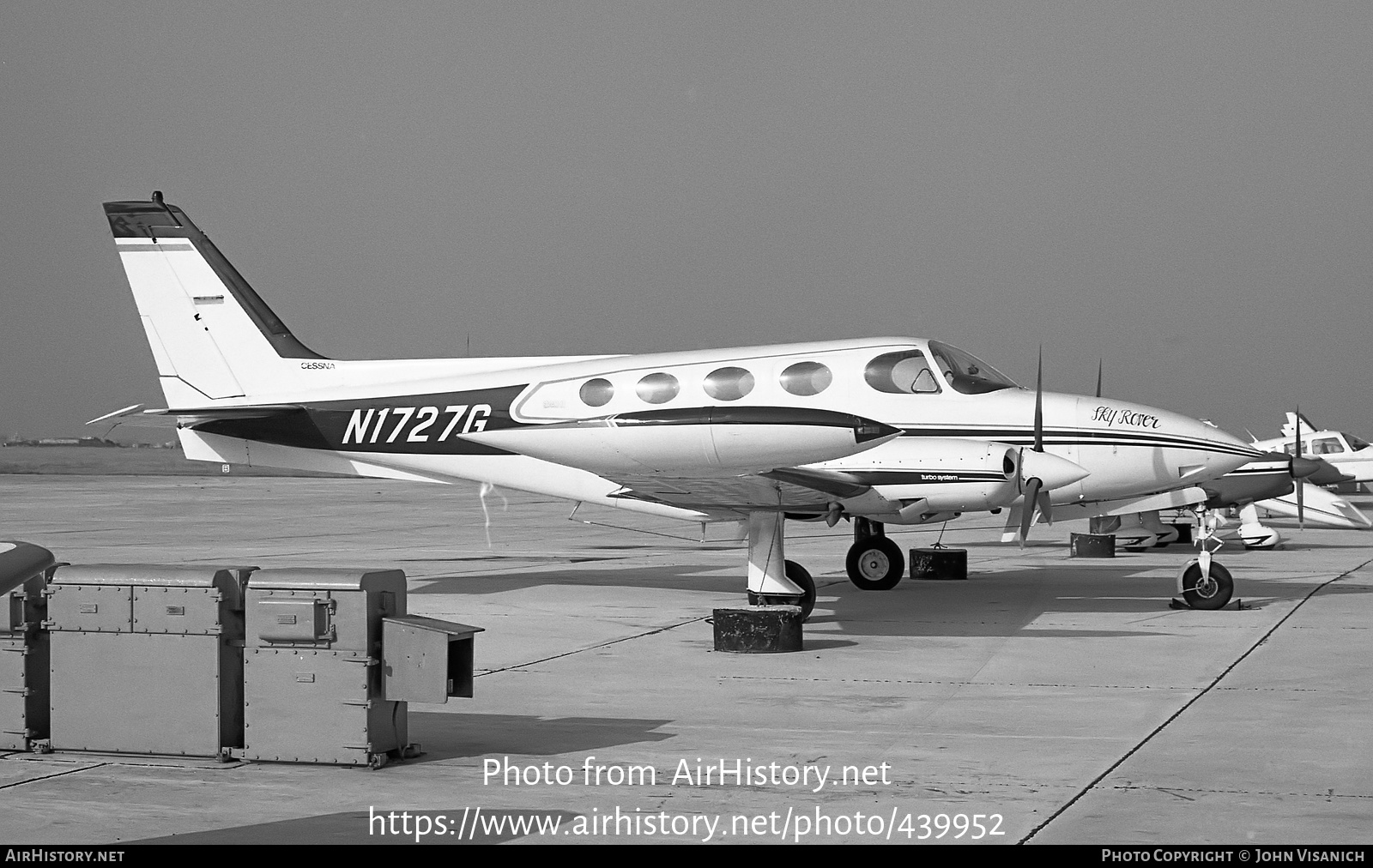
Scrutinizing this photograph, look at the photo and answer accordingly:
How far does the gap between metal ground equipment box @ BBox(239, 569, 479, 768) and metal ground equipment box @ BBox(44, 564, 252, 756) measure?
14 centimetres

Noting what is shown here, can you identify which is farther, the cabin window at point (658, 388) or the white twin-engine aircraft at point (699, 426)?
the cabin window at point (658, 388)

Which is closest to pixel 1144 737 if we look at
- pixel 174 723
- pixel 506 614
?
pixel 174 723

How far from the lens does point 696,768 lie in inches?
295

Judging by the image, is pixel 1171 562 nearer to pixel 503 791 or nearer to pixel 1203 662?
pixel 1203 662

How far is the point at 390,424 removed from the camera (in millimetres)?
17062

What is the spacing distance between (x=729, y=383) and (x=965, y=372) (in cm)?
271

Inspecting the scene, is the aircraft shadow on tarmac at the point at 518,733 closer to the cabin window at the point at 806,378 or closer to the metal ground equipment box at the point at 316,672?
the metal ground equipment box at the point at 316,672

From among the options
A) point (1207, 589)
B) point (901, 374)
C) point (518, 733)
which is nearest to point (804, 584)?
point (901, 374)

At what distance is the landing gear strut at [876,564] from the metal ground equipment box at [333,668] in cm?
1113

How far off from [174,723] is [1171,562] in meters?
18.7

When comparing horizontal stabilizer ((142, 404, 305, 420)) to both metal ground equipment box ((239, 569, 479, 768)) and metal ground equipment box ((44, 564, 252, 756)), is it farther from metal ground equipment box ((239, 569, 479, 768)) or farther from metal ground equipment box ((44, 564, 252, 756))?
metal ground equipment box ((239, 569, 479, 768))

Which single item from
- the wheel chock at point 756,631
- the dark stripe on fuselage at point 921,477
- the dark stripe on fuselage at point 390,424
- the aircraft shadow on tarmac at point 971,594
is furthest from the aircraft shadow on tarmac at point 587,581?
the wheel chock at point 756,631

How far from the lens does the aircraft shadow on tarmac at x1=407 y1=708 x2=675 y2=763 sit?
8.06 metres

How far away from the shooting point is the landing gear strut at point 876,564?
18.1 metres
